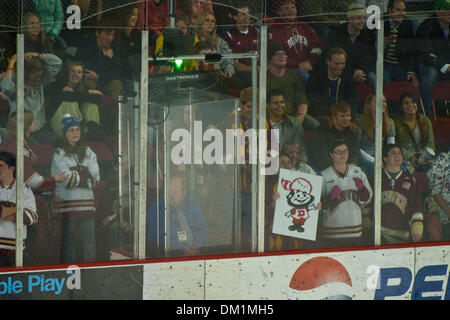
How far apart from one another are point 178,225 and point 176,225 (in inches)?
0.7

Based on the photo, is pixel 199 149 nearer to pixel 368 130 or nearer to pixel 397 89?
pixel 368 130

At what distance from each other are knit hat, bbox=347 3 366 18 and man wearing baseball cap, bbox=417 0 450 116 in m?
0.58

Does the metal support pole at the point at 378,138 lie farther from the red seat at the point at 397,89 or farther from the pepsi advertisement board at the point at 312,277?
the pepsi advertisement board at the point at 312,277

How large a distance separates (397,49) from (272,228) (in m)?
1.94

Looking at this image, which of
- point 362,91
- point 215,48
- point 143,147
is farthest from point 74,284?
point 362,91

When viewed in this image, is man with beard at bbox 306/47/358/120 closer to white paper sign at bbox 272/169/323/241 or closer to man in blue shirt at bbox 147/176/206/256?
white paper sign at bbox 272/169/323/241

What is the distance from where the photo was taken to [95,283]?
582cm

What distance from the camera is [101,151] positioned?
5930 millimetres

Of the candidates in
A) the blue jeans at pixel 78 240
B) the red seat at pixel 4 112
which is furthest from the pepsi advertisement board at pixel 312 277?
the red seat at pixel 4 112

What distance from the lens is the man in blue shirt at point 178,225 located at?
6.08m

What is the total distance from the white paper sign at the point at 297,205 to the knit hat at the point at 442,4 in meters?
1.85

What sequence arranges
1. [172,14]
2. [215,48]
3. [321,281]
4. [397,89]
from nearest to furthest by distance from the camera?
[172,14]
[215,48]
[321,281]
[397,89]

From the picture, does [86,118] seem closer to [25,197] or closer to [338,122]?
[25,197]
